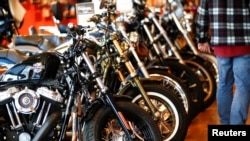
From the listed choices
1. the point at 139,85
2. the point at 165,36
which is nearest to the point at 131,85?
the point at 139,85

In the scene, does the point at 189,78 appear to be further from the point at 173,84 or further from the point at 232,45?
the point at 232,45

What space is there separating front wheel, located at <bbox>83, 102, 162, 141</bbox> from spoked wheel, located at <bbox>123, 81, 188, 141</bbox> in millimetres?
A: 427

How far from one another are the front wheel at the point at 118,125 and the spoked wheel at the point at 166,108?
1.40 ft

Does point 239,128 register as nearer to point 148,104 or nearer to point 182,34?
point 148,104

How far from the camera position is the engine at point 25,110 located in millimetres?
2637

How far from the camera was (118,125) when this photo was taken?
269 centimetres

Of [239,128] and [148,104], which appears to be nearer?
[239,128]

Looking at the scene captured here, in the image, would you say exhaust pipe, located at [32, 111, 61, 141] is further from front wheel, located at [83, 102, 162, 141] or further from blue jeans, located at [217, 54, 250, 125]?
blue jeans, located at [217, 54, 250, 125]

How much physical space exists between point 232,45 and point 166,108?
0.63 meters

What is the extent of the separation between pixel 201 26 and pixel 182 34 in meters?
1.21

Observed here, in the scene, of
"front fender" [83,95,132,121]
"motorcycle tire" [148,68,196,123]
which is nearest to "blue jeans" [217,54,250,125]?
"motorcycle tire" [148,68,196,123]

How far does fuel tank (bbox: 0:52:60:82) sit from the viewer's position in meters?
2.71

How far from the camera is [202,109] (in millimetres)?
4520

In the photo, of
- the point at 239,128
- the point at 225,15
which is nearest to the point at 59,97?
the point at 239,128
